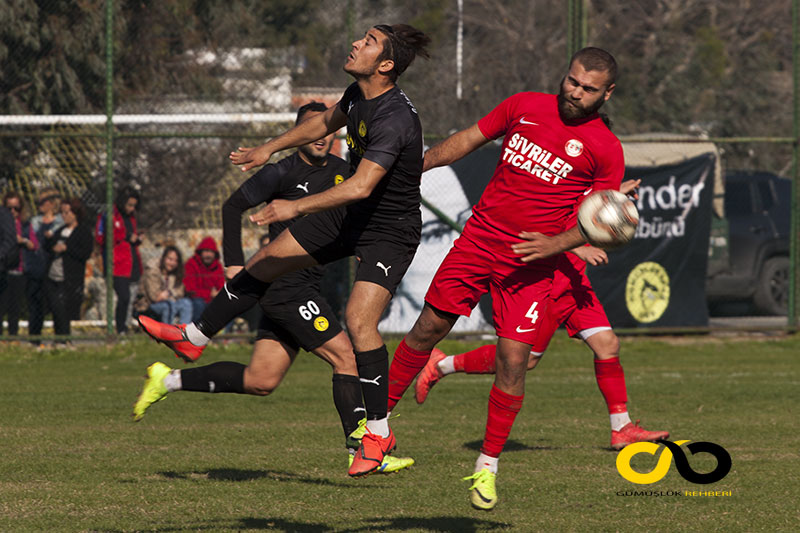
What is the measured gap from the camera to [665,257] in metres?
15.4

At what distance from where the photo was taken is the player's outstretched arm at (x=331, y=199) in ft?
19.0

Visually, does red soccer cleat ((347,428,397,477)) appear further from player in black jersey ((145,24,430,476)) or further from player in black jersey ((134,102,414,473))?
player in black jersey ((134,102,414,473))

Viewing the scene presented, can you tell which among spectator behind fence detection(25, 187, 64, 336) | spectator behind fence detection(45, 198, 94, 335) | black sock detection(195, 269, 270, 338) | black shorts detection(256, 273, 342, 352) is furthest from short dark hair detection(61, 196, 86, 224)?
black sock detection(195, 269, 270, 338)

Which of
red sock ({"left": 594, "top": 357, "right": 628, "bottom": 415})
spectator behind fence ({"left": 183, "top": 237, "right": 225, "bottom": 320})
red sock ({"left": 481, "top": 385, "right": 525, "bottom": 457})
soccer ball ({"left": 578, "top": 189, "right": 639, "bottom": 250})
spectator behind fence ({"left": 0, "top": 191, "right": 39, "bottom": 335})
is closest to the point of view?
soccer ball ({"left": 578, "top": 189, "right": 639, "bottom": 250})

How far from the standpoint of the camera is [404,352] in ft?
23.3

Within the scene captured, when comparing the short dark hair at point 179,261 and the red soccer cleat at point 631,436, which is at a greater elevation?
the short dark hair at point 179,261

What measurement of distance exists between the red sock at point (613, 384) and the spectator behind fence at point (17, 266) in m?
7.96

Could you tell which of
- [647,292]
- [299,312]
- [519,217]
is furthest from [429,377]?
[647,292]

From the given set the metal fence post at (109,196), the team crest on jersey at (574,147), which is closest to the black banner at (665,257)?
the metal fence post at (109,196)

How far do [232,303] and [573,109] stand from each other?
2292 mm

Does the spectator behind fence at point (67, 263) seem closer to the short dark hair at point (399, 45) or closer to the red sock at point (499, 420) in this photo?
the short dark hair at point (399, 45)

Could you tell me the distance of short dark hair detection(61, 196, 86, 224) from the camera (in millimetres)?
13953

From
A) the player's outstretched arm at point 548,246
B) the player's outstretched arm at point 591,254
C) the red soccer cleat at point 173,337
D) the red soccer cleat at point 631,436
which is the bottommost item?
the red soccer cleat at point 631,436

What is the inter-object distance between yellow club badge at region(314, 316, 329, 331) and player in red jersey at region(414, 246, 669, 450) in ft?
3.81
